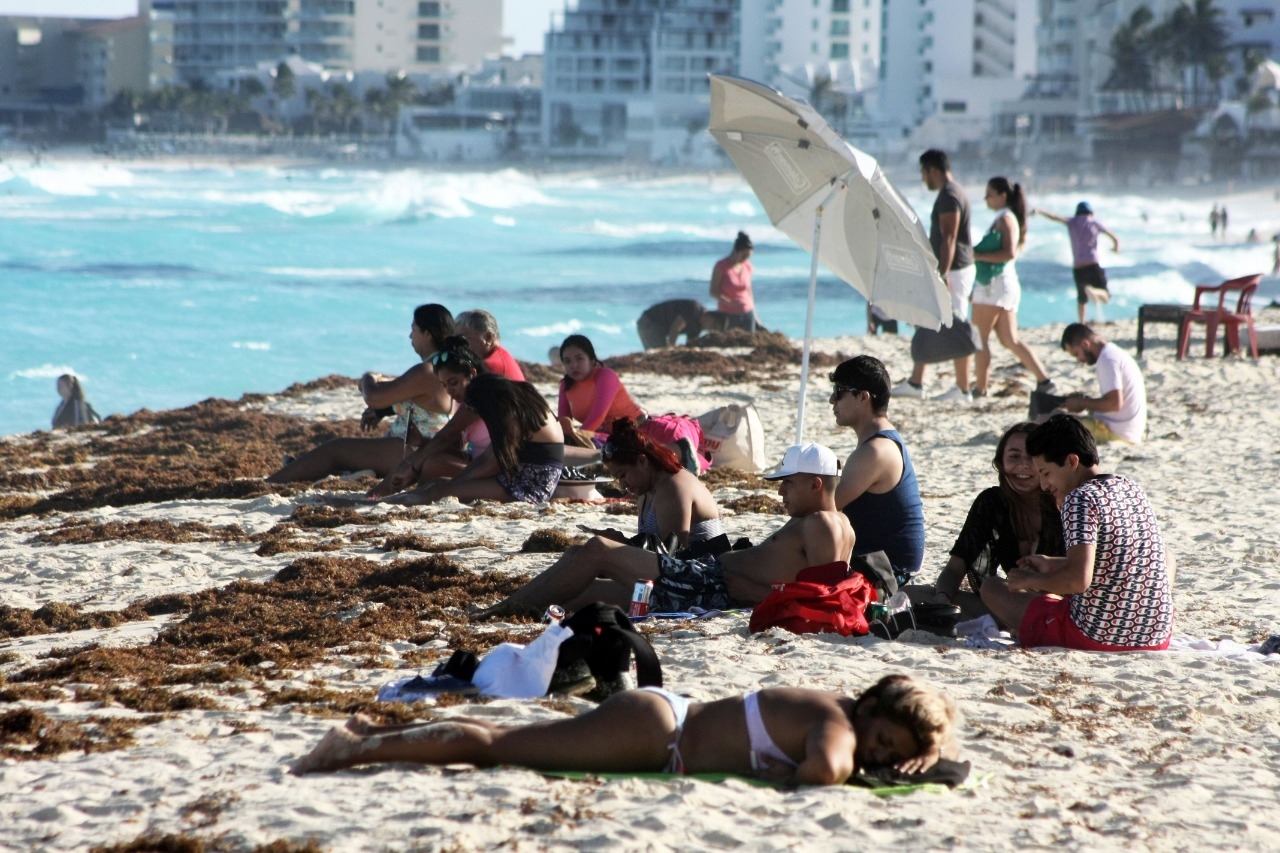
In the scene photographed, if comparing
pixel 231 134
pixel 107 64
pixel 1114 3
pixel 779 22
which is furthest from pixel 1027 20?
pixel 107 64

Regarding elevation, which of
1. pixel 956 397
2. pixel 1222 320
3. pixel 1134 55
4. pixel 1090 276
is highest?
pixel 1134 55

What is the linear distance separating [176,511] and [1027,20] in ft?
306

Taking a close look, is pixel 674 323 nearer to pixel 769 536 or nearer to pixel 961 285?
pixel 961 285

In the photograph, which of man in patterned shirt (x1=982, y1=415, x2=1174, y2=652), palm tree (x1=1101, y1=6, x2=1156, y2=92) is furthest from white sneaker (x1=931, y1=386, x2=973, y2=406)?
palm tree (x1=1101, y1=6, x2=1156, y2=92)

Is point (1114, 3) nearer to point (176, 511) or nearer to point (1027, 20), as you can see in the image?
point (1027, 20)

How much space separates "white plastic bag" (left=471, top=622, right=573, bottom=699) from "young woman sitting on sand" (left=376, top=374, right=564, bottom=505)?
2.77 meters

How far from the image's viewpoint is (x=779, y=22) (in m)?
104

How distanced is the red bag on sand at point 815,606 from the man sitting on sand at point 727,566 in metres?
0.07

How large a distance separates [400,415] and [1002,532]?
3.78 metres

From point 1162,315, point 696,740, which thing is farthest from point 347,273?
point 696,740

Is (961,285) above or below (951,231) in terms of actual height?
below

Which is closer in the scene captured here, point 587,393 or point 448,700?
point 448,700

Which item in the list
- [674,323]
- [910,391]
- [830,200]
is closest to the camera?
[830,200]

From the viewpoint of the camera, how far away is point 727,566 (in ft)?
16.9
